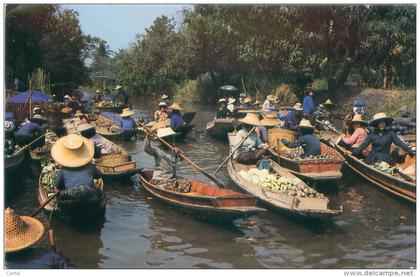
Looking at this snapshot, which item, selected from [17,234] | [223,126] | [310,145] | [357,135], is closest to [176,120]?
[223,126]

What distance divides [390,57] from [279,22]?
639 centimetres

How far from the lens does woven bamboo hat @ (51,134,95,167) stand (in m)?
7.92

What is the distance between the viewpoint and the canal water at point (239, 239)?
7.54 meters

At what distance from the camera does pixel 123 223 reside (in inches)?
364

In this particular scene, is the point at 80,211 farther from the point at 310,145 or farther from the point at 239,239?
the point at 310,145

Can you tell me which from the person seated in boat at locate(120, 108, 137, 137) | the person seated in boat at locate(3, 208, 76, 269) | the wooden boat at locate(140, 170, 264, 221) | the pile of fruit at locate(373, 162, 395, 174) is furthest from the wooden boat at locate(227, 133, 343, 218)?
the person seated in boat at locate(120, 108, 137, 137)

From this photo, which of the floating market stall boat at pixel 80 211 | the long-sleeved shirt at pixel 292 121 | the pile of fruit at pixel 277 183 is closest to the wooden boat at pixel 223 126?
the long-sleeved shirt at pixel 292 121

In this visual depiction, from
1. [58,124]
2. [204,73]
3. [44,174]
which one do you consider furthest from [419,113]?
[204,73]

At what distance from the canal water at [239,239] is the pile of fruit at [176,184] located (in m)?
0.38

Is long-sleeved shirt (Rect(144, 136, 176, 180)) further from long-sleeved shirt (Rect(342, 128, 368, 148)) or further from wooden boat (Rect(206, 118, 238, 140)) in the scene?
wooden boat (Rect(206, 118, 238, 140))

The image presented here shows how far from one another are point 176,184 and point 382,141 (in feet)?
15.1

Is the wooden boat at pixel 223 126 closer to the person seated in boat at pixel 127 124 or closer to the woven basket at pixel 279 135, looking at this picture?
the person seated in boat at pixel 127 124

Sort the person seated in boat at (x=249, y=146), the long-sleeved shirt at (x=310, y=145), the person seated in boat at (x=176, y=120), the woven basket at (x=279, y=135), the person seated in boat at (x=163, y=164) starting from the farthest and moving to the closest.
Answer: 1. the person seated in boat at (x=176, y=120)
2. the woven basket at (x=279, y=135)
3. the person seated in boat at (x=249, y=146)
4. the long-sleeved shirt at (x=310, y=145)
5. the person seated in boat at (x=163, y=164)

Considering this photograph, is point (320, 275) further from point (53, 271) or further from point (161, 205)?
point (161, 205)
